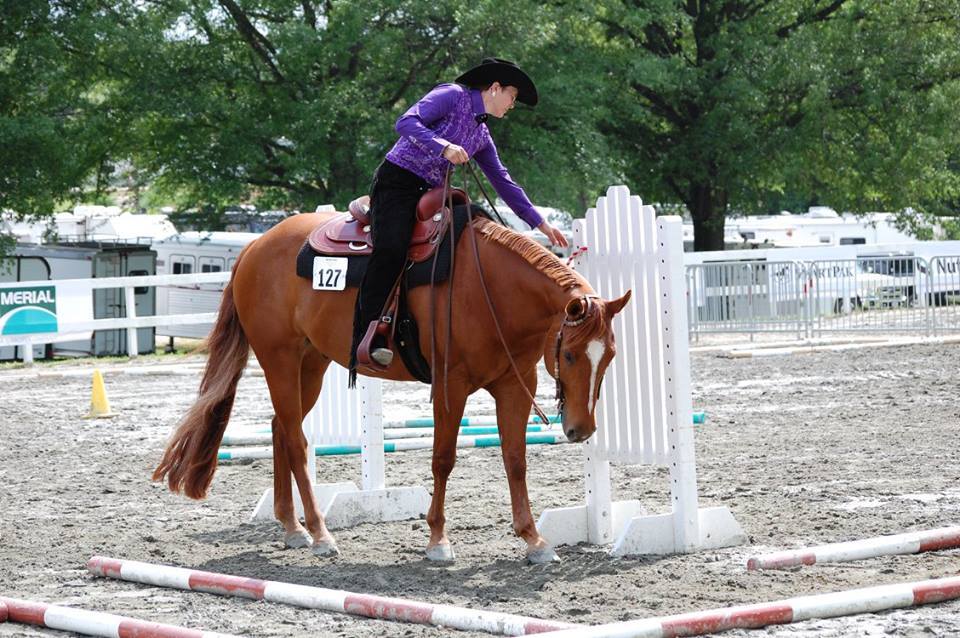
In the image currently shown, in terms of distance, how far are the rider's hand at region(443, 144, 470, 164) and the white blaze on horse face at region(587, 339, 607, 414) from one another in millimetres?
1113

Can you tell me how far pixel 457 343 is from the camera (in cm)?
664

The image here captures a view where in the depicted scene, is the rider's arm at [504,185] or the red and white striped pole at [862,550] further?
the rider's arm at [504,185]

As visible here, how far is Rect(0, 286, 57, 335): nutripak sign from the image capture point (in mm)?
19281

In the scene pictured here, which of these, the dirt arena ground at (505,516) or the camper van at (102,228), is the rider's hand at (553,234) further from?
the camper van at (102,228)

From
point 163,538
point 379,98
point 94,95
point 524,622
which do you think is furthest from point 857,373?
point 94,95

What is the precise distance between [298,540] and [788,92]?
76.1 feet

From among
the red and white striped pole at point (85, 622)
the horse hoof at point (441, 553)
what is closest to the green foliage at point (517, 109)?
the horse hoof at point (441, 553)

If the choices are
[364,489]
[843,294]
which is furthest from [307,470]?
[843,294]

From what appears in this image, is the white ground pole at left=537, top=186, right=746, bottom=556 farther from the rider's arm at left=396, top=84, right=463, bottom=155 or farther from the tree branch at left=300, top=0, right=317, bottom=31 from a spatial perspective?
the tree branch at left=300, top=0, right=317, bottom=31

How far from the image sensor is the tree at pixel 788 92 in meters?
27.2

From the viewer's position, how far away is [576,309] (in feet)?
19.9

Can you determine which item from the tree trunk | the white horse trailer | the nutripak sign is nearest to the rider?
the nutripak sign

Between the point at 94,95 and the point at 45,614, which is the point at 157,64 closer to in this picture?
the point at 94,95

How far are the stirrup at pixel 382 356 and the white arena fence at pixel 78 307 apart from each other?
42.3 feet
